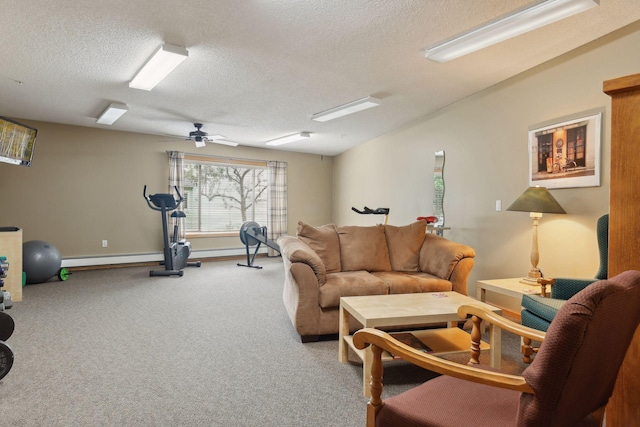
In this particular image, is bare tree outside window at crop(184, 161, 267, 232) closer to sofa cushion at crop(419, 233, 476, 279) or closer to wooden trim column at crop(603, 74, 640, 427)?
sofa cushion at crop(419, 233, 476, 279)

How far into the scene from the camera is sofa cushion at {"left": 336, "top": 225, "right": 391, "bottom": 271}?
358 cm

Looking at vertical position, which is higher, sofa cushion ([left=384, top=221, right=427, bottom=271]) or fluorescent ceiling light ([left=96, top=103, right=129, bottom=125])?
fluorescent ceiling light ([left=96, top=103, right=129, bottom=125])

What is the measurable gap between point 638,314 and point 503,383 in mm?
422

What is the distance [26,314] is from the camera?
3.55 m

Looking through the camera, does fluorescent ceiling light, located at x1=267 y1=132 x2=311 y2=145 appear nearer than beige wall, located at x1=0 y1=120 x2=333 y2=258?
No

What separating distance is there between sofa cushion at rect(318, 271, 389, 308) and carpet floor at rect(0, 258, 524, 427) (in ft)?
1.22

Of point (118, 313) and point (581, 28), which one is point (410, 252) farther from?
point (118, 313)

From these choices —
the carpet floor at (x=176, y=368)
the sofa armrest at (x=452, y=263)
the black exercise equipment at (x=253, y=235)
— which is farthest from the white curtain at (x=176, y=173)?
the sofa armrest at (x=452, y=263)

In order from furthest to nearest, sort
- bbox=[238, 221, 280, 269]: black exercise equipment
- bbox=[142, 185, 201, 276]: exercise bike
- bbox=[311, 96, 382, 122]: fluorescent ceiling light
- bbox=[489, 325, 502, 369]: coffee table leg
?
bbox=[238, 221, 280, 269]: black exercise equipment
bbox=[142, 185, 201, 276]: exercise bike
bbox=[311, 96, 382, 122]: fluorescent ceiling light
bbox=[489, 325, 502, 369]: coffee table leg

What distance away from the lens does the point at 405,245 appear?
3715mm

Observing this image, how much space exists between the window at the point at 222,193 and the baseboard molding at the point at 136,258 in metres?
0.46

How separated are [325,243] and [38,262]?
4.17m

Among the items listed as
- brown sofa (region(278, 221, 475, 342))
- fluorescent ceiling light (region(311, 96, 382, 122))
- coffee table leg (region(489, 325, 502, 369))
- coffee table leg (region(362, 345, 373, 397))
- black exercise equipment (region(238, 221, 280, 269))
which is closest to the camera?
coffee table leg (region(362, 345, 373, 397))

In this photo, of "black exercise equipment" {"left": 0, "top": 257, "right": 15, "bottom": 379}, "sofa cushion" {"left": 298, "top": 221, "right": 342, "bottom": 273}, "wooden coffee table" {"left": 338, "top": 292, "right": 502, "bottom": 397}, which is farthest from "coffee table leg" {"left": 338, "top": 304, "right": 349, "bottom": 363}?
"black exercise equipment" {"left": 0, "top": 257, "right": 15, "bottom": 379}
